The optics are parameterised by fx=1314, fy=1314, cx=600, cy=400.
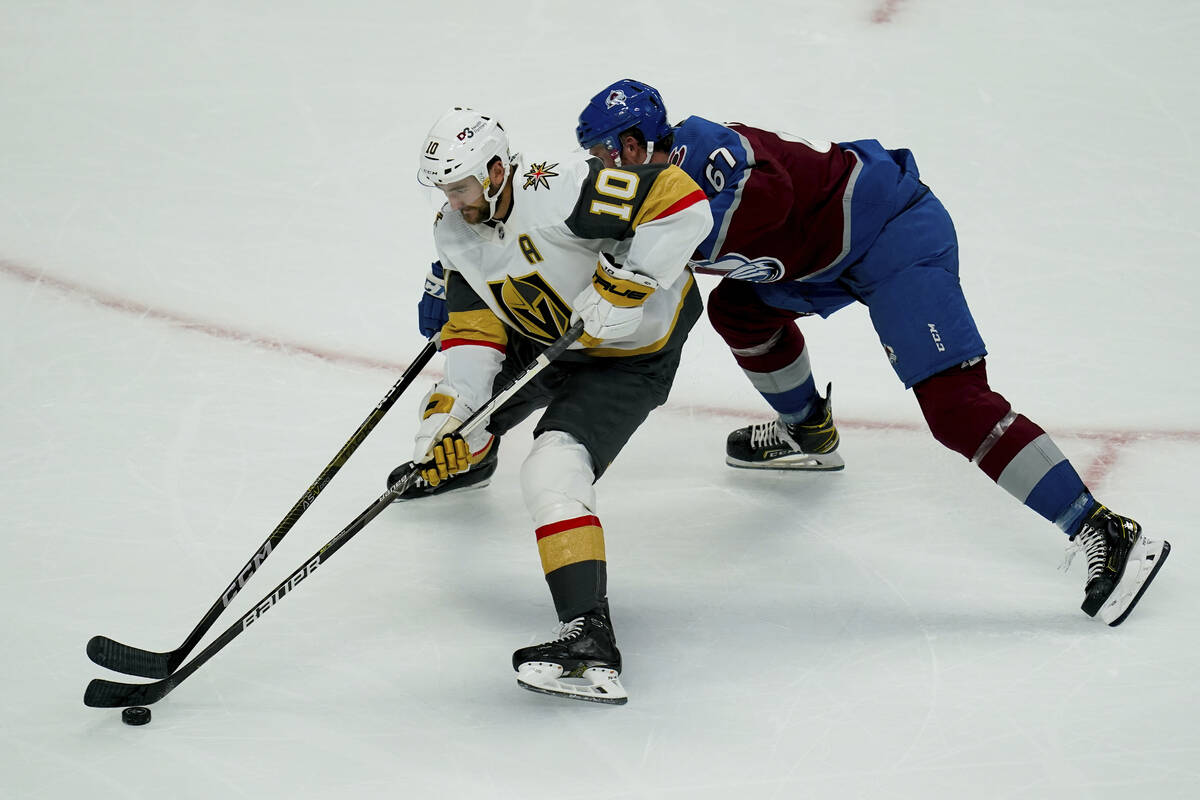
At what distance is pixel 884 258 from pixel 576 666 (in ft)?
3.97

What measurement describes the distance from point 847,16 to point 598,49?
1.12 m

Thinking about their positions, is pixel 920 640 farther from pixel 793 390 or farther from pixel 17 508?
pixel 17 508

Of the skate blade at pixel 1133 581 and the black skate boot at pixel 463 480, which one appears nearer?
the skate blade at pixel 1133 581

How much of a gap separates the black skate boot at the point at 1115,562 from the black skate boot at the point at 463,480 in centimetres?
151

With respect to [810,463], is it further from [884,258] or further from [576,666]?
[576,666]

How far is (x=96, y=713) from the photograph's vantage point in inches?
100

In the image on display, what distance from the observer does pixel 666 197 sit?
2740 millimetres

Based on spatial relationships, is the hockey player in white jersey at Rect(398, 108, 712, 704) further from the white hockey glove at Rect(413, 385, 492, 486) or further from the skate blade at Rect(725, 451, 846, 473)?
the skate blade at Rect(725, 451, 846, 473)

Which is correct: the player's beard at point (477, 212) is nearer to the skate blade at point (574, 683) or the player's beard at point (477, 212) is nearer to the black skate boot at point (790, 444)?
the skate blade at point (574, 683)

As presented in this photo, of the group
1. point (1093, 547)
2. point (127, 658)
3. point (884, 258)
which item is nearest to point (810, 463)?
point (884, 258)

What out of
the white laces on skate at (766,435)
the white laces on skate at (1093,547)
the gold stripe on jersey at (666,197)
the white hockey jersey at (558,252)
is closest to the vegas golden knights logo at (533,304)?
the white hockey jersey at (558,252)

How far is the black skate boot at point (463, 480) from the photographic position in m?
3.48

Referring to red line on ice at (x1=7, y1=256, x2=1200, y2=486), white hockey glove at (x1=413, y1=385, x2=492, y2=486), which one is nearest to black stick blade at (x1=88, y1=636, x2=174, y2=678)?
white hockey glove at (x1=413, y1=385, x2=492, y2=486)

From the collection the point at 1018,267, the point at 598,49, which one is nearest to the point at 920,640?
the point at 1018,267
